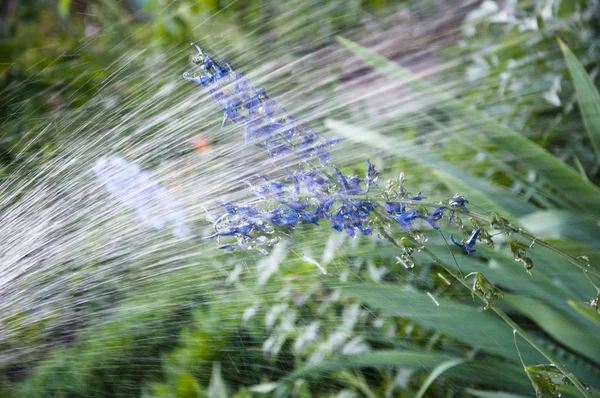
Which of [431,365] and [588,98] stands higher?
[588,98]

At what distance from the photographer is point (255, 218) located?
29.0 inches

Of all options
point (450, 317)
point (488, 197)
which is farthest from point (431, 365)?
point (488, 197)

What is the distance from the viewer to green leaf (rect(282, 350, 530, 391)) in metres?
1.00

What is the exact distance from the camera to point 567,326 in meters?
1.05

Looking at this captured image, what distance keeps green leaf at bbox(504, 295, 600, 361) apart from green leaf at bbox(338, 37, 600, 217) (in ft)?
0.67

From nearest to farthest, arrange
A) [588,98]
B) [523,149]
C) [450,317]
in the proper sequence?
[450,317], [523,149], [588,98]

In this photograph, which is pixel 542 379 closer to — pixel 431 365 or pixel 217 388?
pixel 431 365

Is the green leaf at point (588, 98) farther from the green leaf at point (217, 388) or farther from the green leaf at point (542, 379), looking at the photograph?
the green leaf at point (217, 388)

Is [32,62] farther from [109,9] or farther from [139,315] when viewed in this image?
[139,315]

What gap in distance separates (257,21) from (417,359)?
5.05 feet

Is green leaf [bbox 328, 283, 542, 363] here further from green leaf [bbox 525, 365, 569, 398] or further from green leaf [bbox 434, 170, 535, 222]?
green leaf [bbox 525, 365, 569, 398]

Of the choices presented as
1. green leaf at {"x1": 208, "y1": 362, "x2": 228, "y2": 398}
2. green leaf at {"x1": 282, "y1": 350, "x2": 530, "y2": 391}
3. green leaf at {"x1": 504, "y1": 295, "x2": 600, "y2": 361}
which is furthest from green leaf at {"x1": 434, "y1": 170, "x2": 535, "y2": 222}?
green leaf at {"x1": 208, "y1": 362, "x2": 228, "y2": 398}

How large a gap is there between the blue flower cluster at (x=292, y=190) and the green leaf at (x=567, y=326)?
1.36ft

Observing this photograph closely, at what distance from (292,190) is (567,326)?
22.8 inches
